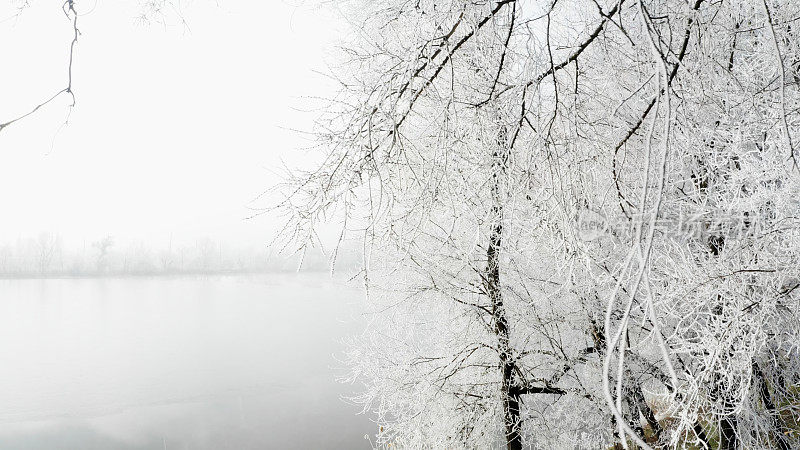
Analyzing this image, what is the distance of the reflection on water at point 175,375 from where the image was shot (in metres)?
13.7

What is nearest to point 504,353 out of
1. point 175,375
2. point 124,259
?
point 175,375

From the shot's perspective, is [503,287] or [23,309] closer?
[503,287]

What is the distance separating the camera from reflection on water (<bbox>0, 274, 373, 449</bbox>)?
45.0 ft

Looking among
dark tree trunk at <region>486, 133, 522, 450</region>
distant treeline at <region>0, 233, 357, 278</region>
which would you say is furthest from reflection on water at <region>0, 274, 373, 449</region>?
distant treeline at <region>0, 233, 357, 278</region>

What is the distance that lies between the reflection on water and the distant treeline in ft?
45.8

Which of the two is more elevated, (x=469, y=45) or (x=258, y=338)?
(x=469, y=45)

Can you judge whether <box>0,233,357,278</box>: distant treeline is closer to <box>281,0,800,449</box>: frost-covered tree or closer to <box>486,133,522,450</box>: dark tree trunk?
<box>281,0,800,449</box>: frost-covered tree

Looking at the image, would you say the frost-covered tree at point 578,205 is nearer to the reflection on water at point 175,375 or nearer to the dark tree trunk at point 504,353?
the dark tree trunk at point 504,353

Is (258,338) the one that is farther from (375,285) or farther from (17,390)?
(375,285)

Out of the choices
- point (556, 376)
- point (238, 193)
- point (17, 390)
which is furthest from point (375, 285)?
point (238, 193)

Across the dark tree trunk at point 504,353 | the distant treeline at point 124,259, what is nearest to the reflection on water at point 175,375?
the dark tree trunk at point 504,353

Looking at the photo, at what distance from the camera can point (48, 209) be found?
161 ft

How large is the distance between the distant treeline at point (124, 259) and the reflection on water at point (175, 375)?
13967mm

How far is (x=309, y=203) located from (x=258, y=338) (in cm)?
2096
